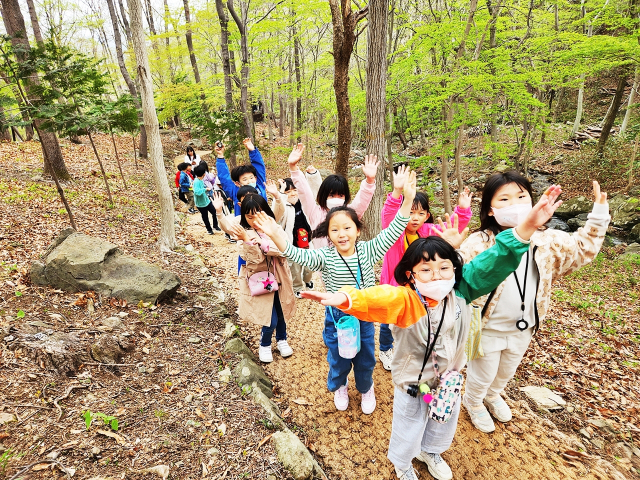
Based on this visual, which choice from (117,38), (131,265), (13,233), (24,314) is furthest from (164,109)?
(24,314)

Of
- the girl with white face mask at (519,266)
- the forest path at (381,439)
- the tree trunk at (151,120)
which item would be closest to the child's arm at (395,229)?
the girl with white face mask at (519,266)

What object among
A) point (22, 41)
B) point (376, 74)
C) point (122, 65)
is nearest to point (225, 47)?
point (22, 41)

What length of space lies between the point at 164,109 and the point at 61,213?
9.76m

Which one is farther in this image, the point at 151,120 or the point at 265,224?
the point at 151,120

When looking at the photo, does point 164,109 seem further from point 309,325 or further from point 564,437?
point 564,437

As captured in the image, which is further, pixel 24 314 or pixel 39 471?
pixel 24 314

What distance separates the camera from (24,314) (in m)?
3.53

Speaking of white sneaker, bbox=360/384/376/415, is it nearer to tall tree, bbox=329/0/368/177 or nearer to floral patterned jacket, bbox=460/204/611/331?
floral patterned jacket, bbox=460/204/611/331

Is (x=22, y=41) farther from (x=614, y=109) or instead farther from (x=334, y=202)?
(x=614, y=109)

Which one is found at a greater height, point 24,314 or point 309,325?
point 24,314

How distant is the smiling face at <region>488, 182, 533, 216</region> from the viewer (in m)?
2.37

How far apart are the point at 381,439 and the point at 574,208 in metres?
12.5

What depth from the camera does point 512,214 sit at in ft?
7.73

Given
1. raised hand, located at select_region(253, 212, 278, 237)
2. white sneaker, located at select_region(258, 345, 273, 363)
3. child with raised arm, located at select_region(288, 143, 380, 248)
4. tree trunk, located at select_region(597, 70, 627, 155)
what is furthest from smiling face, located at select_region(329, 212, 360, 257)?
tree trunk, located at select_region(597, 70, 627, 155)
